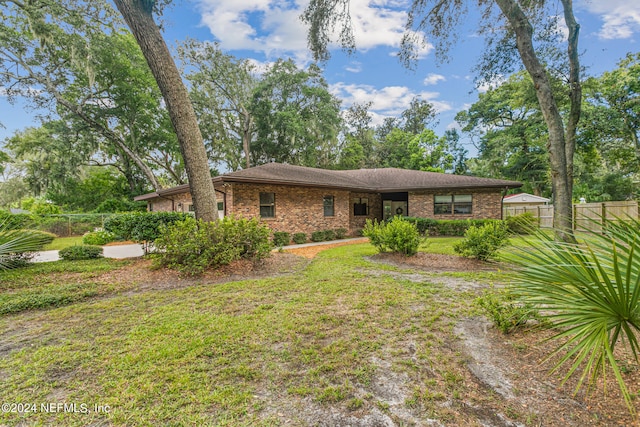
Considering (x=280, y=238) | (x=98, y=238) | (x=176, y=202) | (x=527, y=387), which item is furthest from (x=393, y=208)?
(x=98, y=238)

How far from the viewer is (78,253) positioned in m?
8.38

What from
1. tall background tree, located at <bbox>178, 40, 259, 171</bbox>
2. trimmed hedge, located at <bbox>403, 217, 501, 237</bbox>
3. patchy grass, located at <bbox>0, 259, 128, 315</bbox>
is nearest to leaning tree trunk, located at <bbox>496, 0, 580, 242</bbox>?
trimmed hedge, located at <bbox>403, 217, 501, 237</bbox>

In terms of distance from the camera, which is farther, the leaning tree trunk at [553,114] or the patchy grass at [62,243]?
the patchy grass at [62,243]

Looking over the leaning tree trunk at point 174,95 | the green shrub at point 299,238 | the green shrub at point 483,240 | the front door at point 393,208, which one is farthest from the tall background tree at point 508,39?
the front door at point 393,208

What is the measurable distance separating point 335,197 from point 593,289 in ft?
41.2

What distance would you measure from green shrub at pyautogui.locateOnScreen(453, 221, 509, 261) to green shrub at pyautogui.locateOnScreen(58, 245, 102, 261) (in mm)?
11167

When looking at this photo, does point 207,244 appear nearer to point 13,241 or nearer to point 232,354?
point 13,241

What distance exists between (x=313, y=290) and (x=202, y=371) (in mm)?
2652

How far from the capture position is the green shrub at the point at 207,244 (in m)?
6.03

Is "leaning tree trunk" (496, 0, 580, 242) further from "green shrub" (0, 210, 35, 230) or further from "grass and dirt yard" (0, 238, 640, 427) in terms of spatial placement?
"green shrub" (0, 210, 35, 230)

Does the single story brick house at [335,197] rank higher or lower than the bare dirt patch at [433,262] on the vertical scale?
higher

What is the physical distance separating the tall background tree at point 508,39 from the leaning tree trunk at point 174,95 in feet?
13.4

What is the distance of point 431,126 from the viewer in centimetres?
3222

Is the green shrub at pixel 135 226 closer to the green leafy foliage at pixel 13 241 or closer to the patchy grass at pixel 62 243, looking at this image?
the green leafy foliage at pixel 13 241
